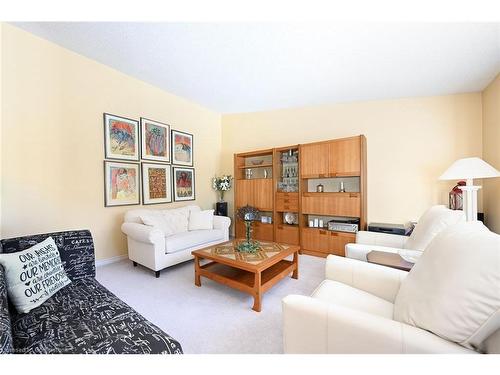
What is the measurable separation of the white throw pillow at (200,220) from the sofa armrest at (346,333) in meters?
2.46

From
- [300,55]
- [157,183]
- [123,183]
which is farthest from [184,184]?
[300,55]

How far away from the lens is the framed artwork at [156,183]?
332 centimetres

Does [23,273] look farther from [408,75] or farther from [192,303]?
[408,75]

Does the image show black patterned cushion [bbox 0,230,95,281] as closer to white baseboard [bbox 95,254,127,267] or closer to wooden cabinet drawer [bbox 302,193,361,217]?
white baseboard [bbox 95,254,127,267]

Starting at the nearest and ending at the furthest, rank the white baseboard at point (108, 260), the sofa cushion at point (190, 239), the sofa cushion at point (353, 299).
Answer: the sofa cushion at point (353, 299) < the sofa cushion at point (190, 239) < the white baseboard at point (108, 260)

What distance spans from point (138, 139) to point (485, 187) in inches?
202

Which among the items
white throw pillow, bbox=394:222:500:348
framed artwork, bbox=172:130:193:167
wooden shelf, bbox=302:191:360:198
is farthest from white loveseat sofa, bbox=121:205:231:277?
white throw pillow, bbox=394:222:500:348

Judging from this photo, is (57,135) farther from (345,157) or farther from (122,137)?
(345,157)

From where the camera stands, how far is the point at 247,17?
976 millimetres

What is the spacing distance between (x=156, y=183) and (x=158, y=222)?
35.6 inches

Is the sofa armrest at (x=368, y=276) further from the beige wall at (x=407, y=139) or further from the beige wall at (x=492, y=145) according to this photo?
the beige wall at (x=492, y=145)

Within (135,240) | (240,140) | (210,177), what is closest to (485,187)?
(240,140)

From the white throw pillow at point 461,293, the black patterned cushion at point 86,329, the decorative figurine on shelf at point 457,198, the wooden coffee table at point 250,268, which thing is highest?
the decorative figurine on shelf at point 457,198

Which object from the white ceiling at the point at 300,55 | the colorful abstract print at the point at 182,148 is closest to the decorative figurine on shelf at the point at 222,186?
the colorful abstract print at the point at 182,148
